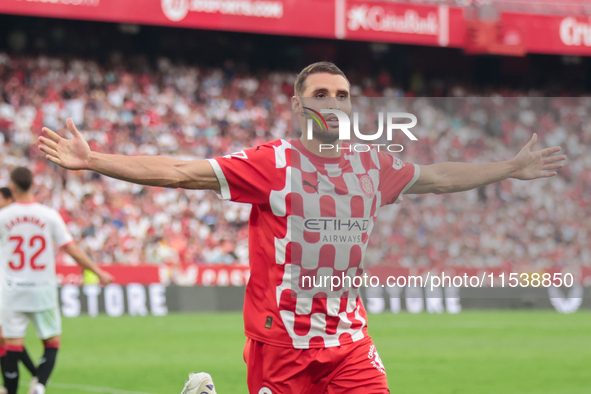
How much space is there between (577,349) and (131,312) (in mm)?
8733

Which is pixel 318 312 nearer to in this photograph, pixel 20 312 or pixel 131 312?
pixel 20 312

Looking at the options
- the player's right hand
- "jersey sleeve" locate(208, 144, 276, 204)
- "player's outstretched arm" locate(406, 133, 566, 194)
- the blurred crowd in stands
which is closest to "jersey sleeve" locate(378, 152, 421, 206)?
"player's outstretched arm" locate(406, 133, 566, 194)

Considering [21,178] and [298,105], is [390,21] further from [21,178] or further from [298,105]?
[298,105]

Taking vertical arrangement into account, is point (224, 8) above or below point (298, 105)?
above

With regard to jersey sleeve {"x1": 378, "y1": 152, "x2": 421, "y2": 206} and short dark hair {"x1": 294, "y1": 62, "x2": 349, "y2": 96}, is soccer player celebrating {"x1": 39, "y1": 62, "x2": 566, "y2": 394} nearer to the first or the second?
short dark hair {"x1": 294, "y1": 62, "x2": 349, "y2": 96}

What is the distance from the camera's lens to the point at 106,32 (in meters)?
23.1

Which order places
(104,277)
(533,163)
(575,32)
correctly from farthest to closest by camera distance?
1. (575,32)
2. (104,277)
3. (533,163)

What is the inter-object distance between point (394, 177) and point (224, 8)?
18.6 m

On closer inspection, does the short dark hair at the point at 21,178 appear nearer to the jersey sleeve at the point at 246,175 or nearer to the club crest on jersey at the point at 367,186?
the jersey sleeve at the point at 246,175

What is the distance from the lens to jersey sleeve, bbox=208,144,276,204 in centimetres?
379

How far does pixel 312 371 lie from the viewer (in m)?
3.89

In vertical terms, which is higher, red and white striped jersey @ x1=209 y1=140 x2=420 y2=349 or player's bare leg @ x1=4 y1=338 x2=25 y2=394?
red and white striped jersey @ x1=209 y1=140 x2=420 y2=349

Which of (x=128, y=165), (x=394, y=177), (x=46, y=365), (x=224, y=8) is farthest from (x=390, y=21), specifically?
(x=128, y=165)

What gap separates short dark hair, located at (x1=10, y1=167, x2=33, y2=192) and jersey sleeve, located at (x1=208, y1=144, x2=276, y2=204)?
154 inches
